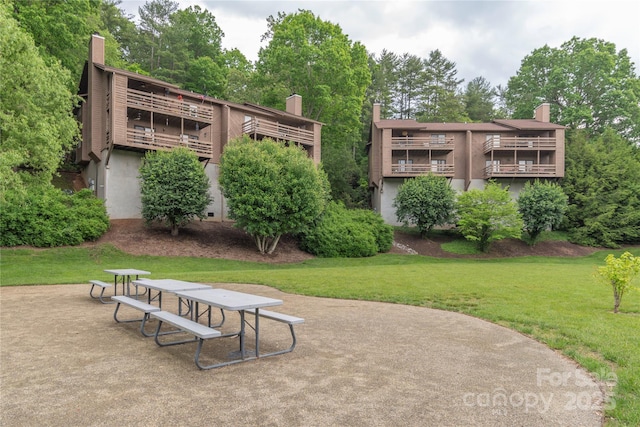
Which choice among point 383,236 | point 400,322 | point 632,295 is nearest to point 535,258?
point 383,236

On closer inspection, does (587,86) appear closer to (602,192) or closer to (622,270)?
(602,192)

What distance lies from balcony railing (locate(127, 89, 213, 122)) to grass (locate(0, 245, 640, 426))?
34.6 ft

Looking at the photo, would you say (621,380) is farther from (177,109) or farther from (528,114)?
(528,114)

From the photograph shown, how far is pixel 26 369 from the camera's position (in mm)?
5125

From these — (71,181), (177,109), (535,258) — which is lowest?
(535,258)

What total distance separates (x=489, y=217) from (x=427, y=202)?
16.1 ft

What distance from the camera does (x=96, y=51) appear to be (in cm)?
2734

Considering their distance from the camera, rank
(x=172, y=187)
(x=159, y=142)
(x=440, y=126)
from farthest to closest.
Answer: (x=440, y=126) → (x=159, y=142) → (x=172, y=187)

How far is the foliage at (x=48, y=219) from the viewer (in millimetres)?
19594

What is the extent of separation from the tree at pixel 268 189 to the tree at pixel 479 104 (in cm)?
4069

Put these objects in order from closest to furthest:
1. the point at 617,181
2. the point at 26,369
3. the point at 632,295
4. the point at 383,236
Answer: the point at 26,369
the point at 632,295
the point at 383,236
the point at 617,181

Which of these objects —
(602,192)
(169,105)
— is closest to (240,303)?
(169,105)

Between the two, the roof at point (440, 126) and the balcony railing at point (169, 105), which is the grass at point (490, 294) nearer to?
the balcony railing at point (169, 105)

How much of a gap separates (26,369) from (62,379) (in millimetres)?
783
